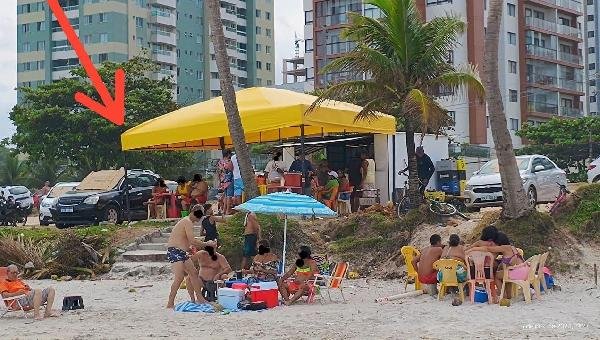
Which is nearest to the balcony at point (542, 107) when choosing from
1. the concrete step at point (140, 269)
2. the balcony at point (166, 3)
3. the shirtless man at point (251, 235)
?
the balcony at point (166, 3)

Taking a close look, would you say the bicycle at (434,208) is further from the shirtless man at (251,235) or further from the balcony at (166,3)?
the balcony at (166,3)

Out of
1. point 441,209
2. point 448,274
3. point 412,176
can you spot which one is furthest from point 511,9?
point 448,274

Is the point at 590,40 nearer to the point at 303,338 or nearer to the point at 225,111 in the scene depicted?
the point at 225,111

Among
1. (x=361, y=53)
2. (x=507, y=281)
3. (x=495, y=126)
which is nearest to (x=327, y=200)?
(x=361, y=53)

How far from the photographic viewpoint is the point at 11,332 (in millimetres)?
11422

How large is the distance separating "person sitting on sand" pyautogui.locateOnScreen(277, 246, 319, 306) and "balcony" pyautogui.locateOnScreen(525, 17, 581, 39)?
6069 cm

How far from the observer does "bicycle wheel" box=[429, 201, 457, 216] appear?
59.8 ft

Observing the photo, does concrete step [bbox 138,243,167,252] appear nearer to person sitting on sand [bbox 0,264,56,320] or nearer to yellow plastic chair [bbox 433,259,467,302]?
person sitting on sand [bbox 0,264,56,320]

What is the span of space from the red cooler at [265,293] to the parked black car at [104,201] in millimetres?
10287

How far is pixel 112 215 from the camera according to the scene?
938 inches

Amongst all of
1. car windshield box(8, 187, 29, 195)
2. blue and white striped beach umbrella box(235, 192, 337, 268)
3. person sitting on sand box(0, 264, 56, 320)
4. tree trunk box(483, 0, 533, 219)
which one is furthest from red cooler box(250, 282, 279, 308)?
car windshield box(8, 187, 29, 195)

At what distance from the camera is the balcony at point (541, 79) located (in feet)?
229

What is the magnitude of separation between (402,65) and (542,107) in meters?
55.4

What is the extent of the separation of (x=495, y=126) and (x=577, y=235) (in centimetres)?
298
